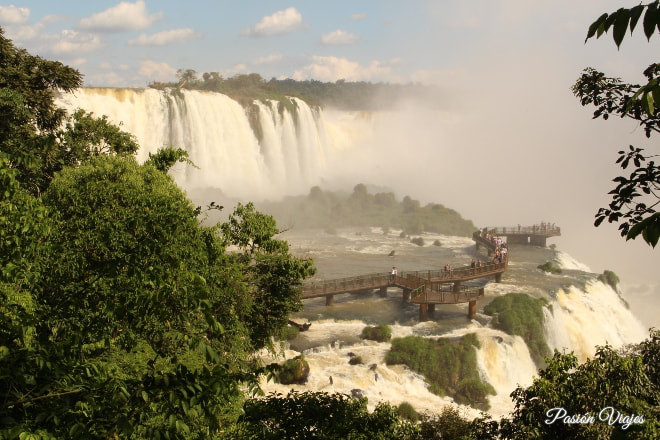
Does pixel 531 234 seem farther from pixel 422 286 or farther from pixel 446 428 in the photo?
pixel 446 428

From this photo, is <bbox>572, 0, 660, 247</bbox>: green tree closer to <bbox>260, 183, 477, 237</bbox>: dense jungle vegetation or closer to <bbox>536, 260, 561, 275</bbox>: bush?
<bbox>536, 260, 561, 275</bbox>: bush

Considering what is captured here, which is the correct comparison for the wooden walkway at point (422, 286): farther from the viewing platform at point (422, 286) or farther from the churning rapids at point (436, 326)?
the churning rapids at point (436, 326)

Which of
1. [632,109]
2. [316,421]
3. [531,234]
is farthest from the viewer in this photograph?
[531,234]

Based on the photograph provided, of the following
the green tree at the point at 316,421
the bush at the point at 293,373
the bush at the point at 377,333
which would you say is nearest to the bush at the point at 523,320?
the bush at the point at 377,333

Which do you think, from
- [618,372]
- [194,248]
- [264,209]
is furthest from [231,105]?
[618,372]

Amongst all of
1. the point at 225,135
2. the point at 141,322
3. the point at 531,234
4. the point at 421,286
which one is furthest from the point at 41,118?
the point at 531,234

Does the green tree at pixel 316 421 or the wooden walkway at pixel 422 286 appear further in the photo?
the wooden walkway at pixel 422 286

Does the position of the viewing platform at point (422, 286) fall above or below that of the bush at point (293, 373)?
above
